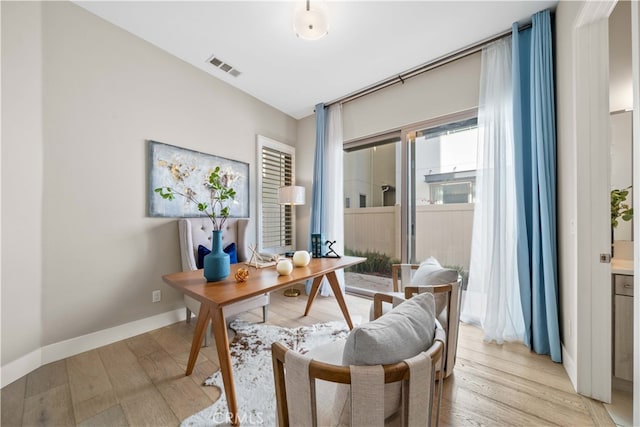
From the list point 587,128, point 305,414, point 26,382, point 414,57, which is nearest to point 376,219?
point 414,57

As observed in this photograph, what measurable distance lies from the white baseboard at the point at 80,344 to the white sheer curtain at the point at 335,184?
6.64ft

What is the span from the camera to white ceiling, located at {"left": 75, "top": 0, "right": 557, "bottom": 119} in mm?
1916

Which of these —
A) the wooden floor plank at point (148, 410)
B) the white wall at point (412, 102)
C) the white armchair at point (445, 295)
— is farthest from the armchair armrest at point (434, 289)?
the white wall at point (412, 102)

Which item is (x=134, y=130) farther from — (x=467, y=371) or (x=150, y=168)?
(x=467, y=371)

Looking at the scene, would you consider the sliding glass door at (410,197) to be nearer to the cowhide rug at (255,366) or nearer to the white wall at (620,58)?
the white wall at (620,58)

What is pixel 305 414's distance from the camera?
0.69 m

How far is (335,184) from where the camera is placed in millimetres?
3375

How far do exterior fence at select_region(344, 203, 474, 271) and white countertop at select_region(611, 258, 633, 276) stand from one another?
1020 mm

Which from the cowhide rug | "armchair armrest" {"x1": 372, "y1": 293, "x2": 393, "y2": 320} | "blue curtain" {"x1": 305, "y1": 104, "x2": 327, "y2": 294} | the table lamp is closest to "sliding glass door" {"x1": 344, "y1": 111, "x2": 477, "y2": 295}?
"blue curtain" {"x1": 305, "y1": 104, "x2": 327, "y2": 294}

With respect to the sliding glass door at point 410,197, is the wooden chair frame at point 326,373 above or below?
below

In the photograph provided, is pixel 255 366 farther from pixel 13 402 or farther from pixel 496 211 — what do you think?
pixel 496 211

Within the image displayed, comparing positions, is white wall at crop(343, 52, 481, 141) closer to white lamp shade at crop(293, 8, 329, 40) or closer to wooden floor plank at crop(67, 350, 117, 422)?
white lamp shade at crop(293, 8, 329, 40)

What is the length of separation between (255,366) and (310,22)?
2561 millimetres

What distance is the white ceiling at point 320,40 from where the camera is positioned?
1.92m
